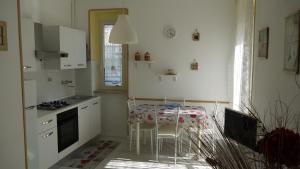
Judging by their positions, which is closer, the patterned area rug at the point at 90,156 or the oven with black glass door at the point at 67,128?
the oven with black glass door at the point at 67,128

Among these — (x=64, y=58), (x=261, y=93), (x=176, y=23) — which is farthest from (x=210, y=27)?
(x=64, y=58)

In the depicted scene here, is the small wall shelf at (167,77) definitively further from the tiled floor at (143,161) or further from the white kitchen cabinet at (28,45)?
the white kitchen cabinet at (28,45)

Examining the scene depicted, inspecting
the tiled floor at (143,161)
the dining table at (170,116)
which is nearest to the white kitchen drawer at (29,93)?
the tiled floor at (143,161)

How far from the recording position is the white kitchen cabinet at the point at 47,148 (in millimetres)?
3117

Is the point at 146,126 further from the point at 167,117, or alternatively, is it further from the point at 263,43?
the point at 263,43

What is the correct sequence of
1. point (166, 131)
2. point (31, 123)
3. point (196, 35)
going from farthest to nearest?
1. point (196, 35)
2. point (166, 131)
3. point (31, 123)

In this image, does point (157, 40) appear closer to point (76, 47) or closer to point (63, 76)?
point (76, 47)

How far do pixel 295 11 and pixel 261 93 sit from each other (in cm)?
105

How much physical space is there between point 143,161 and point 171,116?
2.65 feet

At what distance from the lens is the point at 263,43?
8.04 feet

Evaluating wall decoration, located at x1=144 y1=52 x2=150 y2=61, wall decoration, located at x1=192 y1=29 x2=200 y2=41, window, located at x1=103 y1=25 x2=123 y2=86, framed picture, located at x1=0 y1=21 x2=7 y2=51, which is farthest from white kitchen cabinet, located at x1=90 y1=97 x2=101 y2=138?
framed picture, located at x1=0 y1=21 x2=7 y2=51

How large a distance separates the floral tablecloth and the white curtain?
1.88 ft

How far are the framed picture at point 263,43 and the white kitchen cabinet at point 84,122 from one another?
2.74 metres

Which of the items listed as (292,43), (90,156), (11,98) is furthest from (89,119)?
(292,43)
